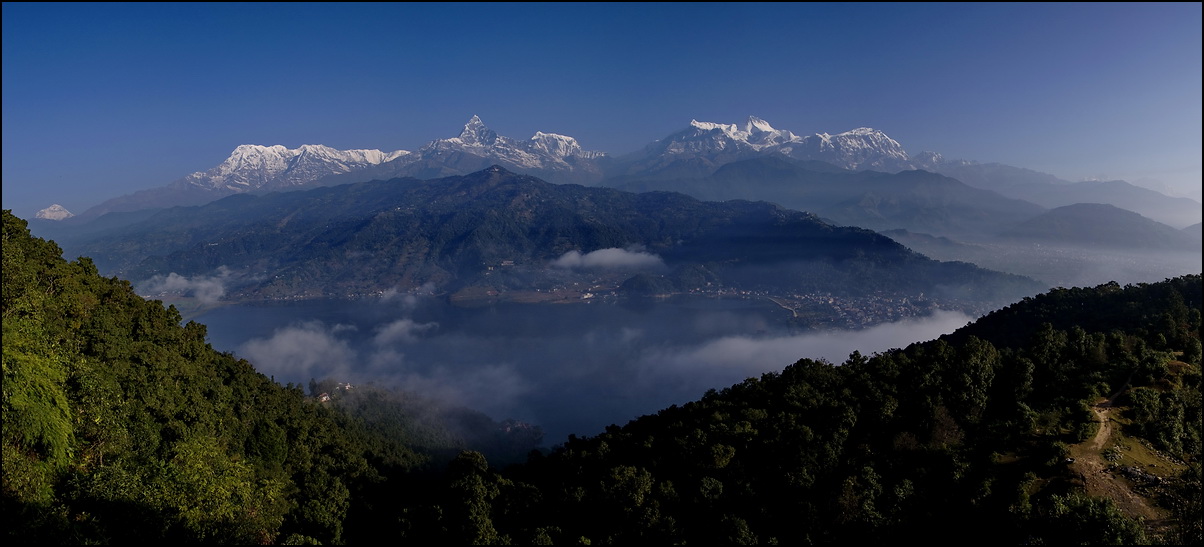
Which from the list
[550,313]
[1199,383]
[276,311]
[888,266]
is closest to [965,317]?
[888,266]

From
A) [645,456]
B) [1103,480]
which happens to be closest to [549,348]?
[645,456]

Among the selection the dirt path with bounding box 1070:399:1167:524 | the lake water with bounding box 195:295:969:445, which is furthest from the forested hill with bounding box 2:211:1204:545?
the lake water with bounding box 195:295:969:445

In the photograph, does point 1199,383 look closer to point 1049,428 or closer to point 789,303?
point 1049,428

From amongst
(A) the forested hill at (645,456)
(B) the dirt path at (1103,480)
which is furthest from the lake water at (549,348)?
(B) the dirt path at (1103,480)

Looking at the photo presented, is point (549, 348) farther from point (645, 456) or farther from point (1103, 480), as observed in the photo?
point (1103, 480)

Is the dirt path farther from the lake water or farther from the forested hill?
the lake water

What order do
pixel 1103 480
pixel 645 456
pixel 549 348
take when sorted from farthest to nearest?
1. pixel 549 348
2. pixel 645 456
3. pixel 1103 480
